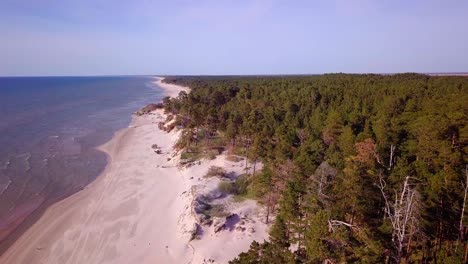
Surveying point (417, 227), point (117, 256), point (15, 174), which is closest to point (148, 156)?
point (15, 174)

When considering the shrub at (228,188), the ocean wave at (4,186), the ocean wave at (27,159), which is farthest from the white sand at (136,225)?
the ocean wave at (27,159)

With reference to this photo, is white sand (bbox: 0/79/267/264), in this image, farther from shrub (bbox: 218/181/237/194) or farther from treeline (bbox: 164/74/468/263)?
treeline (bbox: 164/74/468/263)

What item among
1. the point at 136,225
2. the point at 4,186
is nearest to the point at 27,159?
the point at 4,186

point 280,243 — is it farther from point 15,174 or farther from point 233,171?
point 15,174

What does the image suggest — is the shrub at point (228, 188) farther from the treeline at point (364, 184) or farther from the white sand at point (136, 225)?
the treeline at point (364, 184)

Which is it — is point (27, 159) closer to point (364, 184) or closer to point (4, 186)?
point (4, 186)

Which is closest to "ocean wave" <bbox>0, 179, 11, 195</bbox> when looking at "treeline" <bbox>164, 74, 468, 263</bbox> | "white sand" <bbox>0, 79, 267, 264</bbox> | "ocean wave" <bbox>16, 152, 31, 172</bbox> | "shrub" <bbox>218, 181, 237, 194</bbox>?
"ocean wave" <bbox>16, 152, 31, 172</bbox>
